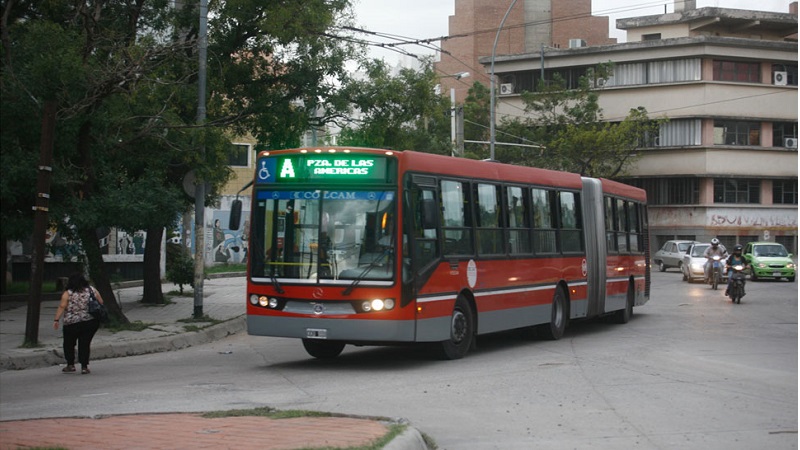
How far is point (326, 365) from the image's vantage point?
15492 millimetres

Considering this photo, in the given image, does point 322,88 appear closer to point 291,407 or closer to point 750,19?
point 291,407

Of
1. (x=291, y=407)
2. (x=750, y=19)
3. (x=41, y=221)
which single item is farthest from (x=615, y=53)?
(x=291, y=407)

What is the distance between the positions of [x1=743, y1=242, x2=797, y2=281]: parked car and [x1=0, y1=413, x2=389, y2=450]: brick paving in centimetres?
3725

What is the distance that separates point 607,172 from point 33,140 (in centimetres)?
5015

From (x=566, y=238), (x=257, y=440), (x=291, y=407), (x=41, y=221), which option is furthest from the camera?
(x=566, y=238)

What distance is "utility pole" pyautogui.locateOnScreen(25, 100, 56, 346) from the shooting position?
16.4m

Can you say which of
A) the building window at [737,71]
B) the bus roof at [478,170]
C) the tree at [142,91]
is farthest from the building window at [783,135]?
the bus roof at [478,170]

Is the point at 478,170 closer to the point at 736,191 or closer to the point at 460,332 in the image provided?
the point at 460,332

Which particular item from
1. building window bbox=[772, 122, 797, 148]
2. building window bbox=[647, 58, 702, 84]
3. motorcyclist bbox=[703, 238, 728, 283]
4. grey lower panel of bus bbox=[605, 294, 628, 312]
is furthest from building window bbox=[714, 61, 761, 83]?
grey lower panel of bus bbox=[605, 294, 628, 312]

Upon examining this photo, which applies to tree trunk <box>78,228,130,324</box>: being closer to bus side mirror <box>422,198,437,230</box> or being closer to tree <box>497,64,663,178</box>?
bus side mirror <box>422,198,437,230</box>

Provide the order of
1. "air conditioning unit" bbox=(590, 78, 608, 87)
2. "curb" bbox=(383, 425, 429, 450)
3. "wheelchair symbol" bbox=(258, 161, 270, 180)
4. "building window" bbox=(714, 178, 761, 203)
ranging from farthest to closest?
"air conditioning unit" bbox=(590, 78, 608, 87)
"building window" bbox=(714, 178, 761, 203)
"wheelchair symbol" bbox=(258, 161, 270, 180)
"curb" bbox=(383, 425, 429, 450)

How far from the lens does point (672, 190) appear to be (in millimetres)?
66125

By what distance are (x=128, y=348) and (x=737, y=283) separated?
60.4 ft

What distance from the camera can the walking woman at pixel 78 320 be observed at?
14.7 m
